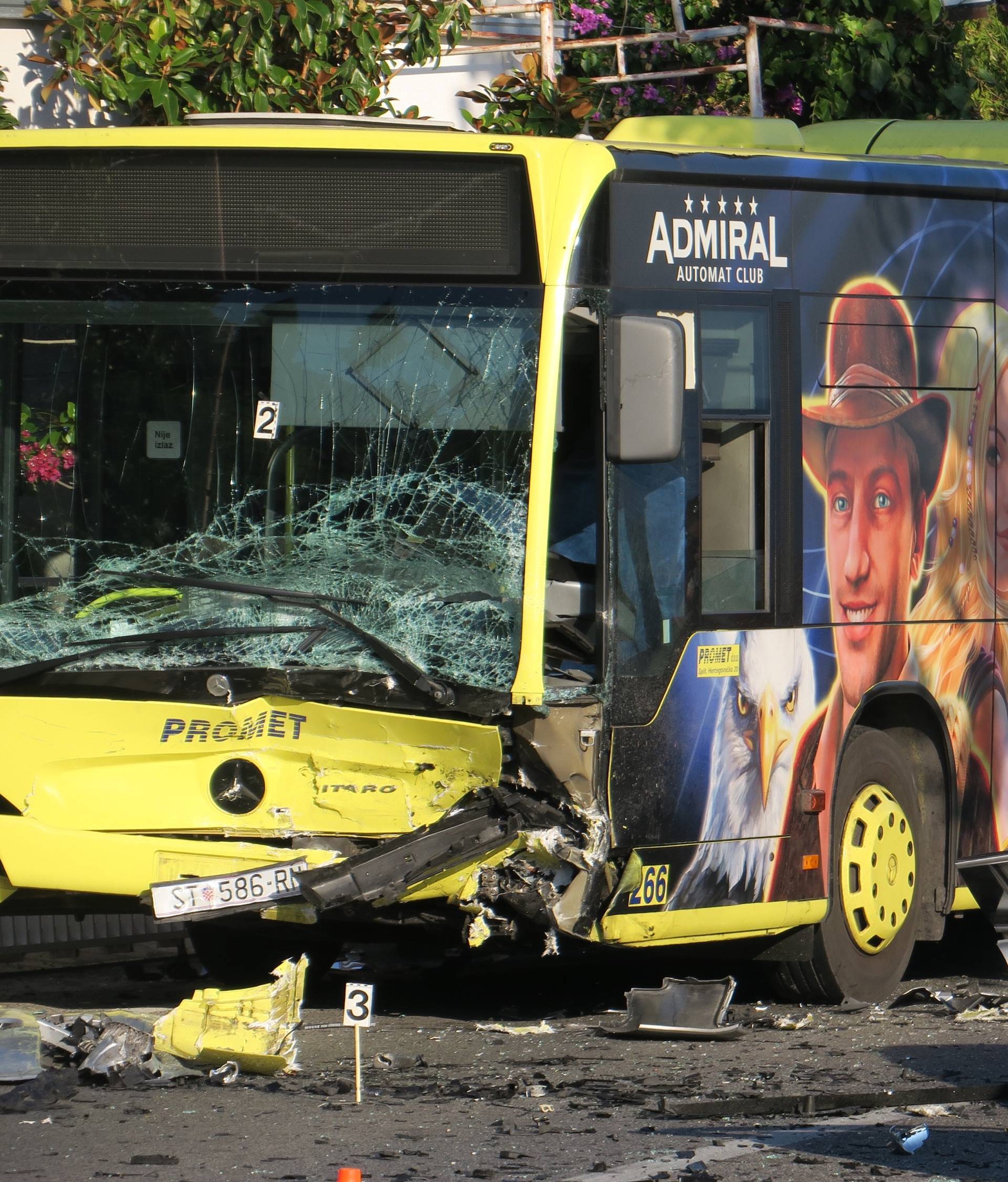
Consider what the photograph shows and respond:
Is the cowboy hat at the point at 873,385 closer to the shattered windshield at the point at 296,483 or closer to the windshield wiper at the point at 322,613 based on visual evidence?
the shattered windshield at the point at 296,483

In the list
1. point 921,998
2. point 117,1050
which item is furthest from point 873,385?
point 117,1050

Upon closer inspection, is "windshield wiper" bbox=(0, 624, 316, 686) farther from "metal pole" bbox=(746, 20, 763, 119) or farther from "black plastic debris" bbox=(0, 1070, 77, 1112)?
"metal pole" bbox=(746, 20, 763, 119)

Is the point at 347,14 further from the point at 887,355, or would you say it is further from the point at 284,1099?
the point at 284,1099

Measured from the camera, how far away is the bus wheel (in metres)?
7.97

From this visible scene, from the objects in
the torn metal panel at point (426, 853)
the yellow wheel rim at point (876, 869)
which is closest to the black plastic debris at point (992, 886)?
the yellow wheel rim at point (876, 869)

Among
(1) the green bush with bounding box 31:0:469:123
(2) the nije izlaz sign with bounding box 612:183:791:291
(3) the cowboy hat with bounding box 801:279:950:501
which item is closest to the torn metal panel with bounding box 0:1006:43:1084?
(2) the nije izlaz sign with bounding box 612:183:791:291

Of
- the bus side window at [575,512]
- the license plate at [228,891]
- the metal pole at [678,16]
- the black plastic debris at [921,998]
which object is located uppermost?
the metal pole at [678,16]

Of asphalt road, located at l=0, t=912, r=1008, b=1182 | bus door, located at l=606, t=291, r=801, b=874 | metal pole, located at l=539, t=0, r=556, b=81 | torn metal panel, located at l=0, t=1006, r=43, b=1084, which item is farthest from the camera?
metal pole, located at l=539, t=0, r=556, b=81

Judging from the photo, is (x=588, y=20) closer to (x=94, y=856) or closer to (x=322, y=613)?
(x=322, y=613)

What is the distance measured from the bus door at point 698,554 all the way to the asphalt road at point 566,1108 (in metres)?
0.86

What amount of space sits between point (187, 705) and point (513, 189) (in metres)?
2.05

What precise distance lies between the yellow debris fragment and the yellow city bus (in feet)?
0.85

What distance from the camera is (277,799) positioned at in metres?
6.64

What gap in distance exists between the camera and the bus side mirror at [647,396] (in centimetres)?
665
